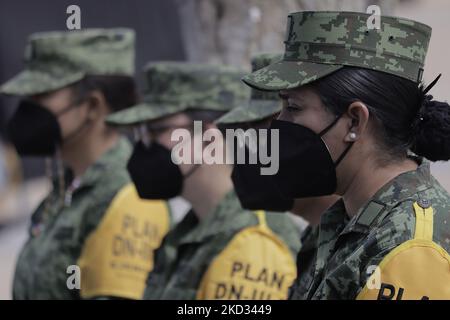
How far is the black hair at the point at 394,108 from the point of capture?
2.26 metres

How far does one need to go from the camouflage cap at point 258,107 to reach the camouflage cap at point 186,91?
364 millimetres

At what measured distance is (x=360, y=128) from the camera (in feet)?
7.47

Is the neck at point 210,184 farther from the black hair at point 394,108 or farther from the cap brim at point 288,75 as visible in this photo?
the black hair at point 394,108

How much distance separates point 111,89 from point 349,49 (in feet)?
7.90

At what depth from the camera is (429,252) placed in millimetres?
2094

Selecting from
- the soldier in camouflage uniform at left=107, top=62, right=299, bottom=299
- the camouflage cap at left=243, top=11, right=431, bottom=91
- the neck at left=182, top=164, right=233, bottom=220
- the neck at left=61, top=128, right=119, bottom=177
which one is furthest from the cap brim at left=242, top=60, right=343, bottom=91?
the neck at left=61, top=128, right=119, bottom=177

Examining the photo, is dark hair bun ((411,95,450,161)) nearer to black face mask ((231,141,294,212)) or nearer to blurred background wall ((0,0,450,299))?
black face mask ((231,141,294,212))

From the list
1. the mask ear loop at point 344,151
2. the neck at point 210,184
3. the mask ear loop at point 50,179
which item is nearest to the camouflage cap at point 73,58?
the mask ear loop at point 50,179

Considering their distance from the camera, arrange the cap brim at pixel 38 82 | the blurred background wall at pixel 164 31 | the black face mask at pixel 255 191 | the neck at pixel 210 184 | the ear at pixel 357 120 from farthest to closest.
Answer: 1. the blurred background wall at pixel 164 31
2. the cap brim at pixel 38 82
3. the neck at pixel 210 184
4. the black face mask at pixel 255 191
5. the ear at pixel 357 120

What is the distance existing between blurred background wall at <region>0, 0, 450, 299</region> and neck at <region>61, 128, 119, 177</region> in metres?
1.00
